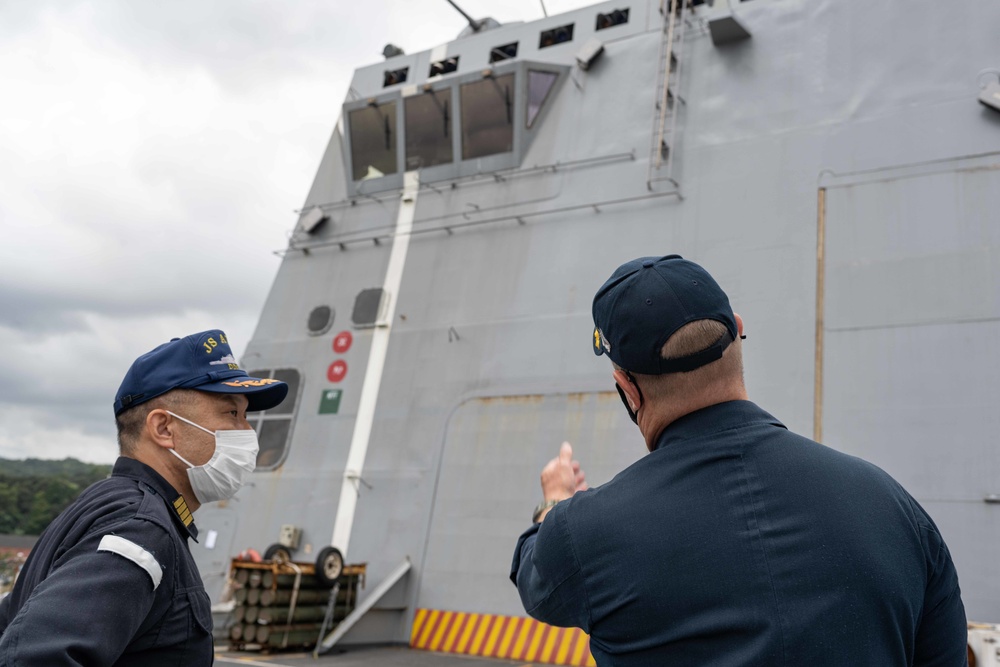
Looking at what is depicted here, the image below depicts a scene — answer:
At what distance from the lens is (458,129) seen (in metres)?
11.0

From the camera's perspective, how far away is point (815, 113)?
861 centimetres

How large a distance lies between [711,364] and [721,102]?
27.6ft

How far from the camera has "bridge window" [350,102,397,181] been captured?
38.3ft

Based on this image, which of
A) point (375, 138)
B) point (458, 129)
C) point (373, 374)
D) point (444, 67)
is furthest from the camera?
point (375, 138)

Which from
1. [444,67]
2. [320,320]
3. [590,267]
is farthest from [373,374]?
[444,67]

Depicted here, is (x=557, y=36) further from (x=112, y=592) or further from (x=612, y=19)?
(x=112, y=592)

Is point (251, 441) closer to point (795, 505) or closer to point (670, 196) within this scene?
point (795, 505)

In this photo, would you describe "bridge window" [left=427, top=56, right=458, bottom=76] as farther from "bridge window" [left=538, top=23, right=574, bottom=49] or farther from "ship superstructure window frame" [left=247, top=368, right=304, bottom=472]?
"ship superstructure window frame" [left=247, top=368, right=304, bottom=472]

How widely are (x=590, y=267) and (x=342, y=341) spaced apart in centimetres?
366

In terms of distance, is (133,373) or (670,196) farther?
(670,196)

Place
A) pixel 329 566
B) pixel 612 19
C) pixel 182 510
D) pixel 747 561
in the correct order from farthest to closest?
pixel 612 19 < pixel 329 566 < pixel 182 510 < pixel 747 561

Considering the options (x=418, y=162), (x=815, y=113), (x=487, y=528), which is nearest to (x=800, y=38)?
(x=815, y=113)

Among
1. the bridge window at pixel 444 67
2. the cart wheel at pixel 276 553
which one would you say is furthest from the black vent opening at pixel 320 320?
the bridge window at pixel 444 67

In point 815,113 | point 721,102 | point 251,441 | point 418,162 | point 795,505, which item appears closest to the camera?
point 795,505
